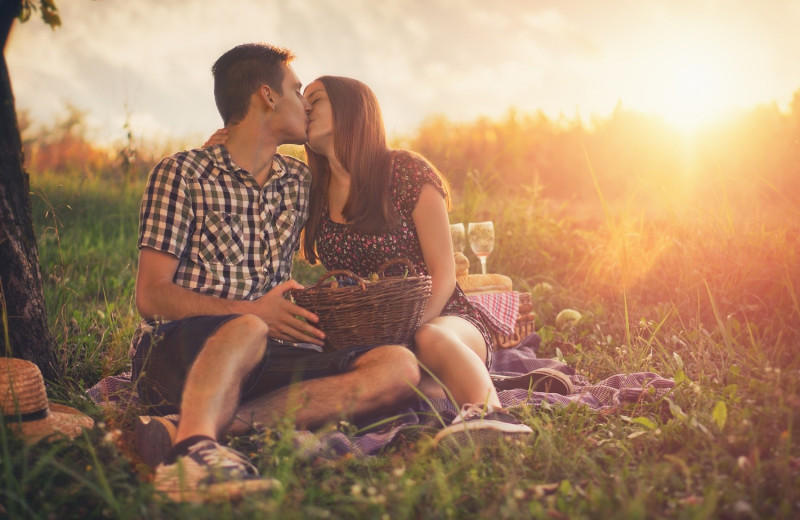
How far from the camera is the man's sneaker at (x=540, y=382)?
322 cm

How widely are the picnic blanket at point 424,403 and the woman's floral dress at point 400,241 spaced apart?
→ 1.42 feet

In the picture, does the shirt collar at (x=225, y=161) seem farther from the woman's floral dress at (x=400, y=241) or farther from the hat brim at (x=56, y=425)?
the hat brim at (x=56, y=425)

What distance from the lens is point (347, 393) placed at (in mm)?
2611

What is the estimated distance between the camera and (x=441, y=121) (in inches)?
376

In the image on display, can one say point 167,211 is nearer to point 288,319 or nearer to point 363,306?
point 288,319

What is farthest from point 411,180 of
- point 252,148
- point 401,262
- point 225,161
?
point 225,161

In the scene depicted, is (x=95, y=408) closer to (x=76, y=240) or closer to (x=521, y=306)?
(x=521, y=306)

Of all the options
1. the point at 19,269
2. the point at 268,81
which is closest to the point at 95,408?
the point at 19,269

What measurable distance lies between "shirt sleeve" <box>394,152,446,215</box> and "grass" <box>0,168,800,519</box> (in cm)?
124

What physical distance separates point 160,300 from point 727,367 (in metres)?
2.55

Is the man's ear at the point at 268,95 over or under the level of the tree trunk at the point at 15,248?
over

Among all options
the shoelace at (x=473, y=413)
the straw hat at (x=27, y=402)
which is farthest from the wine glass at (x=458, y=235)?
the straw hat at (x=27, y=402)

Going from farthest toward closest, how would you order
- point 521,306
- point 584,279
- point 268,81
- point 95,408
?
point 584,279, point 521,306, point 268,81, point 95,408

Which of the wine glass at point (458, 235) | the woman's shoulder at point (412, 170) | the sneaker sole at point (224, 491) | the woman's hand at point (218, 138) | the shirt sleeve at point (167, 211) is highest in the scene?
the woman's hand at point (218, 138)
